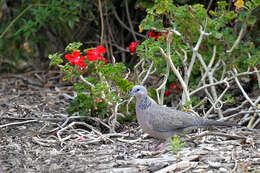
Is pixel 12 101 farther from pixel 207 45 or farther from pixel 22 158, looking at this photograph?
pixel 207 45

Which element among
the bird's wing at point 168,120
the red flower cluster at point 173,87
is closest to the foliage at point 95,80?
the bird's wing at point 168,120

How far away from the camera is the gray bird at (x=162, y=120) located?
12.8 ft

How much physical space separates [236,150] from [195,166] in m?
0.57

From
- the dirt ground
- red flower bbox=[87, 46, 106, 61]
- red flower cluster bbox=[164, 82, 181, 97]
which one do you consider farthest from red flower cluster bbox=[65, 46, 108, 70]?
red flower cluster bbox=[164, 82, 181, 97]

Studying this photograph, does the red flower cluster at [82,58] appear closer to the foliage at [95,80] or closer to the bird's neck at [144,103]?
the foliage at [95,80]

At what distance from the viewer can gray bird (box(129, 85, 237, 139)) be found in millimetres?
3891

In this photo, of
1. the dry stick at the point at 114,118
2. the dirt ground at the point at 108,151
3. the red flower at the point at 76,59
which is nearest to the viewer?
the dirt ground at the point at 108,151

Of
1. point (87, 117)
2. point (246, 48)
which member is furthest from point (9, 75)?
point (246, 48)

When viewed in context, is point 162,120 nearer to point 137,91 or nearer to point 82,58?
point 137,91

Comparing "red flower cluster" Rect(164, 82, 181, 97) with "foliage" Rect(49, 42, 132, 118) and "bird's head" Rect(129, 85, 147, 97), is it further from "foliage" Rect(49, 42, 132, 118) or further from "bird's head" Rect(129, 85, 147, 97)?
"bird's head" Rect(129, 85, 147, 97)

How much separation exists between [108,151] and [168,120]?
25.6 inches

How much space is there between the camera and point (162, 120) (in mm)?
3887

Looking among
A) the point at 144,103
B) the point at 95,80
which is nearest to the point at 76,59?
the point at 95,80

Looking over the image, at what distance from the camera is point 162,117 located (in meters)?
3.91
